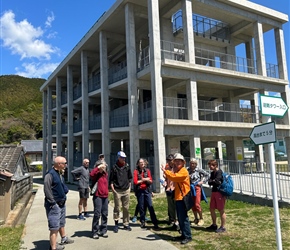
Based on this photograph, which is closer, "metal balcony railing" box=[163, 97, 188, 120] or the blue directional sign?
the blue directional sign

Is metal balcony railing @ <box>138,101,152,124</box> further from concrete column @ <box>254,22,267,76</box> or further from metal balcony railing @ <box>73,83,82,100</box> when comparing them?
metal balcony railing @ <box>73,83,82,100</box>

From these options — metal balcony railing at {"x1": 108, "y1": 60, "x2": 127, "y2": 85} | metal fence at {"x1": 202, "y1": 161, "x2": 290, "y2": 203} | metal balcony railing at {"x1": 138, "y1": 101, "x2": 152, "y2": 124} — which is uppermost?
metal balcony railing at {"x1": 108, "y1": 60, "x2": 127, "y2": 85}

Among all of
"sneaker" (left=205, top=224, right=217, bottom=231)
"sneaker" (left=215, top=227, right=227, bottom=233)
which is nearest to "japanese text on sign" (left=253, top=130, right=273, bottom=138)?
"sneaker" (left=215, top=227, right=227, bottom=233)

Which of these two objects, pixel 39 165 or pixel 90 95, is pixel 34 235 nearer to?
pixel 90 95

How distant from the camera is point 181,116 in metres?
17.7

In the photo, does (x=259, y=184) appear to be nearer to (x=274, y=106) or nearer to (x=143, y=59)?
(x=274, y=106)

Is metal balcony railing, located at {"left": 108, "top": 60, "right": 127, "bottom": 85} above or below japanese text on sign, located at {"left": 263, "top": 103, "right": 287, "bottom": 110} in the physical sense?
above

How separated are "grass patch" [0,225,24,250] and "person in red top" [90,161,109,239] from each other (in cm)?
170

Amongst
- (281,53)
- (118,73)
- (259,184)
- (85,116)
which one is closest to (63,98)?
(85,116)

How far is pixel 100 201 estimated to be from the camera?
6598 mm

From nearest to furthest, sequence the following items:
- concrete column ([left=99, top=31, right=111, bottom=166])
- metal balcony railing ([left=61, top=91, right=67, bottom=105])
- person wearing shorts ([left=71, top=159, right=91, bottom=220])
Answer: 1. person wearing shorts ([left=71, top=159, right=91, bottom=220])
2. concrete column ([left=99, top=31, right=111, bottom=166])
3. metal balcony railing ([left=61, top=91, right=67, bottom=105])

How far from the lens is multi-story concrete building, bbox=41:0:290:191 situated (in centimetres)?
1579

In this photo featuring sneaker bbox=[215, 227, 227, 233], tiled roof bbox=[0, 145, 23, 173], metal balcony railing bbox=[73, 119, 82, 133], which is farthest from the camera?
metal balcony railing bbox=[73, 119, 82, 133]

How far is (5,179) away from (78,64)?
20.4 m
